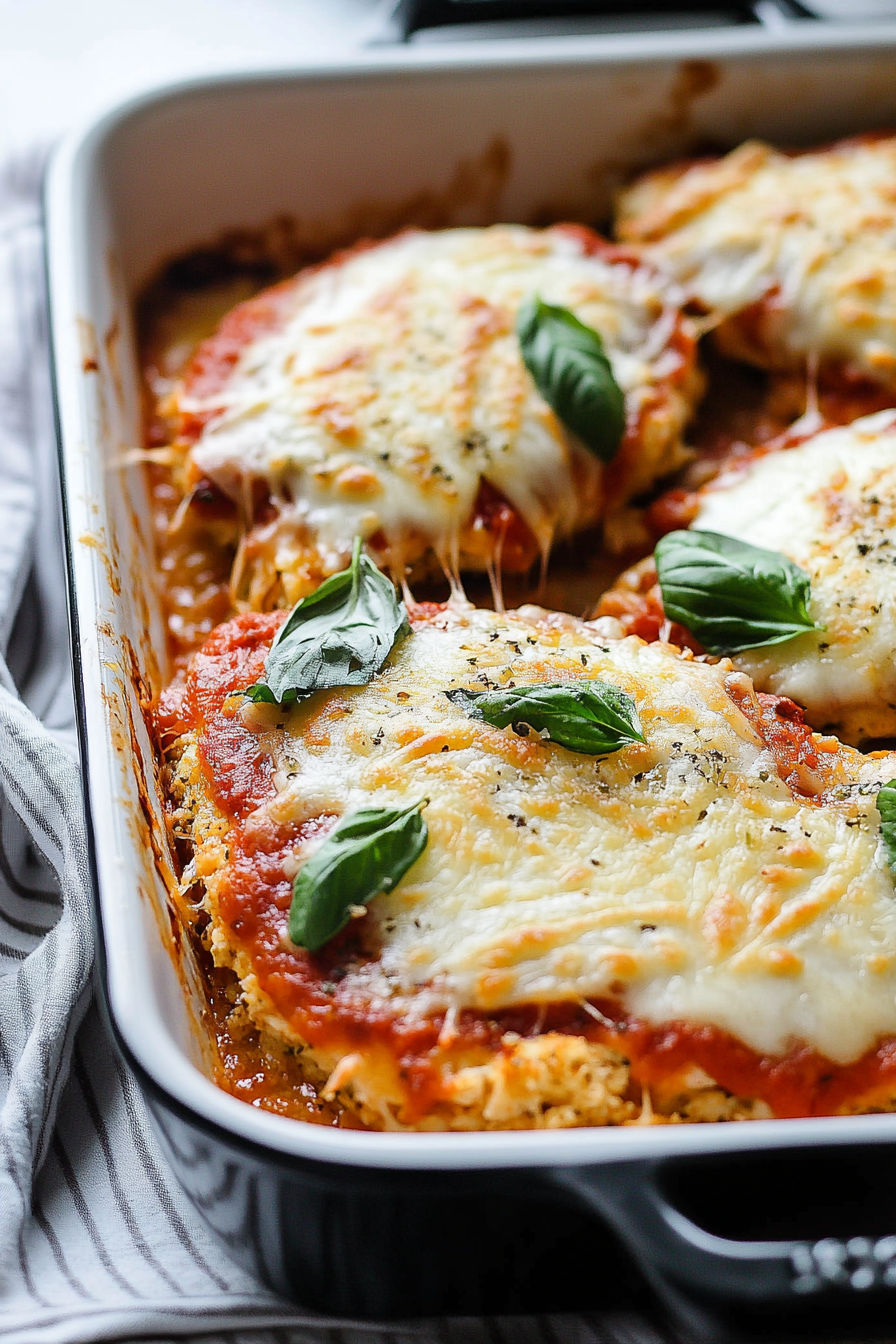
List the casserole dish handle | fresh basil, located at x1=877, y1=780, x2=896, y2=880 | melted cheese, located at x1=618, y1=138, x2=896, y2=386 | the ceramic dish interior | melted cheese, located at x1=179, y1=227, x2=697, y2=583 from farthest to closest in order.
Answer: melted cheese, located at x1=618, y1=138, x2=896, y2=386
the ceramic dish interior
melted cheese, located at x1=179, y1=227, x2=697, y2=583
fresh basil, located at x1=877, y1=780, x2=896, y2=880
the casserole dish handle

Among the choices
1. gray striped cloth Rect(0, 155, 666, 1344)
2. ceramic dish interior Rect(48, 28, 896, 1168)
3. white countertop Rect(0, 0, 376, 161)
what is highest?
white countertop Rect(0, 0, 376, 161)

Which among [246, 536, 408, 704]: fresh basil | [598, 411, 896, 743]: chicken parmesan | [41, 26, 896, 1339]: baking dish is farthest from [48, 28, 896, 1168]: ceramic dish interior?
[598, 411, 896, 743]: chicken parmesan

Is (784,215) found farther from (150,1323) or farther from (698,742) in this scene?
(150,1323)

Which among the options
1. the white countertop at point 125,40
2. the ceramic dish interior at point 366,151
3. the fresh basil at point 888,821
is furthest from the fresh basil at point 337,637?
the white countertop at point 125,40

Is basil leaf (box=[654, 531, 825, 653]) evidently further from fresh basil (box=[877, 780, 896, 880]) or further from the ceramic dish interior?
the ceramic dish interior

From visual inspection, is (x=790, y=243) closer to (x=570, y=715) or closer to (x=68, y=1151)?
(x=570, y=715)

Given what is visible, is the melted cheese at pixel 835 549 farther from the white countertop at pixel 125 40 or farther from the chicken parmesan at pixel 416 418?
the white countertop at pixel 125 40
